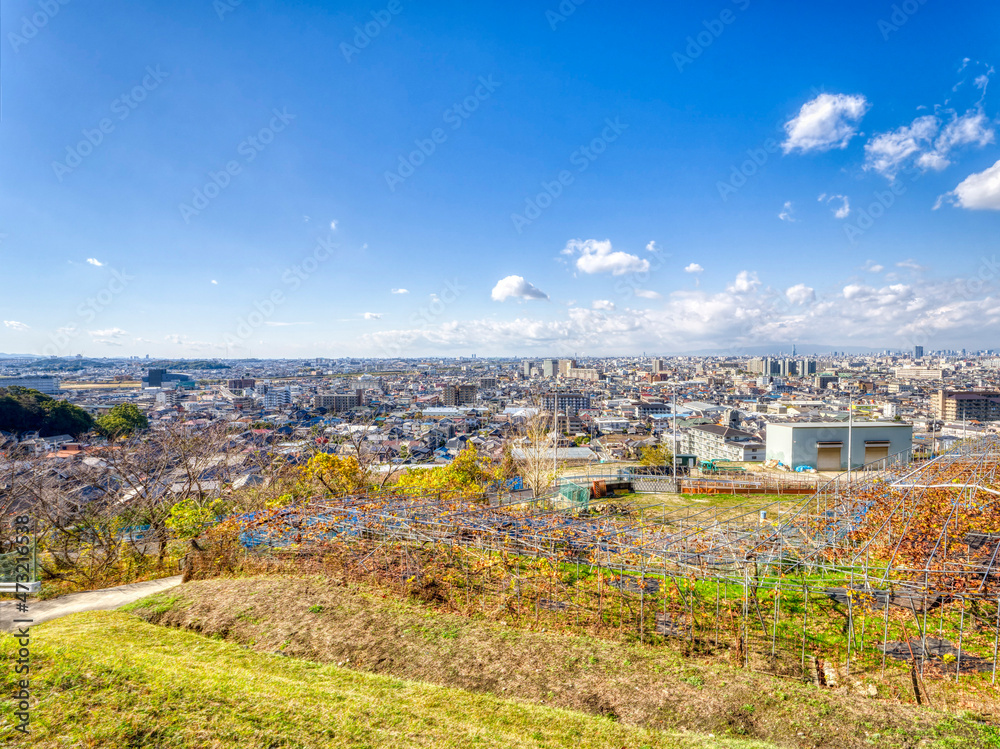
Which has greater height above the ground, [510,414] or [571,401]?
[571,401]

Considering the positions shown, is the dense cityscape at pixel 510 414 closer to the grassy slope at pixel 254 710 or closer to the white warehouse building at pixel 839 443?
the white warehouse building at pixel 839 443

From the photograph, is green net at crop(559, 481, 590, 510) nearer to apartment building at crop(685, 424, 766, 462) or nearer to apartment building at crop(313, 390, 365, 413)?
apartment building at crop(685, 424, 766, 462)

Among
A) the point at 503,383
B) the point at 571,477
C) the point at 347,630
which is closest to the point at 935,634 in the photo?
the point at 347,630

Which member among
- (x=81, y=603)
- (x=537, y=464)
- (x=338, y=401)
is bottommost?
(x=338, y=401)

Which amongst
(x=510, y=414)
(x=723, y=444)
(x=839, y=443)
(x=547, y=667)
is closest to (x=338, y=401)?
(x=510, y=414)

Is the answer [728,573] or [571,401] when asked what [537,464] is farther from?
[571,401]
